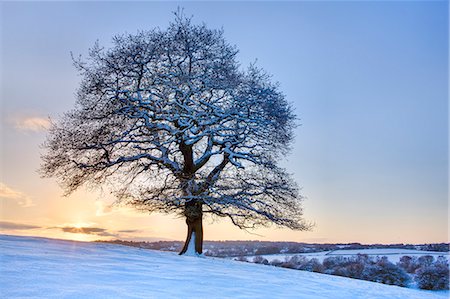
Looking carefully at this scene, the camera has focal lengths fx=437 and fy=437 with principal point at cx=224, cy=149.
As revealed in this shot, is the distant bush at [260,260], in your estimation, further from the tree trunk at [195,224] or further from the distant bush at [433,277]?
the distant bush at [433,277]

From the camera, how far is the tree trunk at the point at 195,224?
18.8 meters

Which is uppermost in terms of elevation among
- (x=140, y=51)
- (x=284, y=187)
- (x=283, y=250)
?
(x=140, y=51)

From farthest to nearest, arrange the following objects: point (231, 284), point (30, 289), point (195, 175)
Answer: point (195, 175) → point (231, 284) → point (30, 289)

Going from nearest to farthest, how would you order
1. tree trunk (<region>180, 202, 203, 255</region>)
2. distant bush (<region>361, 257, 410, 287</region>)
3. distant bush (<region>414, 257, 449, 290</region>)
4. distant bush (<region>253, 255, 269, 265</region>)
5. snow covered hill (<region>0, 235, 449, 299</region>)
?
snow covered hill (<region>0, 235, 449, 299</region>), distant bush (<region>414, 257, 449, 290</region>), tree trunk (<region>180, 202, 203, 255</region>), distant bush (<region>361, 257, 410, 287</region>), distant bush (<region>253, 255, 269, 265</region>)

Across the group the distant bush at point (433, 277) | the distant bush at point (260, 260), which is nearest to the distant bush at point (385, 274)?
the distant bush at point (433, 277)

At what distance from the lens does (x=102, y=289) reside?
7293 mm

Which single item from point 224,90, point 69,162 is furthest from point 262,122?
point 69,162

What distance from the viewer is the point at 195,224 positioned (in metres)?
19.0

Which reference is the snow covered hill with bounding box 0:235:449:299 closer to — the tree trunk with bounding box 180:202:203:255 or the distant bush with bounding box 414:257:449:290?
the tree trunk with bounding box 180:202:203:255

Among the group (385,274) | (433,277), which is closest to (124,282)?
(433,277)

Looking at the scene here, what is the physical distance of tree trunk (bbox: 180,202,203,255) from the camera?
18.8 metres

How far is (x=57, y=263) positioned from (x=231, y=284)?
13.1ft

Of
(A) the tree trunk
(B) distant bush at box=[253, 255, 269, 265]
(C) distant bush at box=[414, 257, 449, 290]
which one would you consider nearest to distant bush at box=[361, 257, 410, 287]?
(C) distant bush at box=[414, 257, 449, 290]

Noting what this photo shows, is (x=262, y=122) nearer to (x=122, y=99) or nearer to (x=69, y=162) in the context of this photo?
(x=122, y=99)
